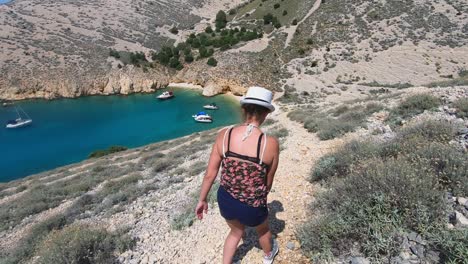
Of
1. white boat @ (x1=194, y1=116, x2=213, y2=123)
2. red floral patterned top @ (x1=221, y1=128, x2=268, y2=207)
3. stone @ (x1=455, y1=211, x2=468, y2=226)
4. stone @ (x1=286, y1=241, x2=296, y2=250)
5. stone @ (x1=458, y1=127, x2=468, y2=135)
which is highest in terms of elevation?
red floral patterned top @ (x1=221, y1=128, x2=268, y2=207)

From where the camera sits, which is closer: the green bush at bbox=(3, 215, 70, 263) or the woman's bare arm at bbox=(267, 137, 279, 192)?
the woman's bare arm at bbox=(267, 137, 279, 192)

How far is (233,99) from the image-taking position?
42312 mm

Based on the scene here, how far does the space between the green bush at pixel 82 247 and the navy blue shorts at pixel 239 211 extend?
3175 mm

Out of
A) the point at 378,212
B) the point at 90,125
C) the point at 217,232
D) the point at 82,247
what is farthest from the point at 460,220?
the point at 90,125

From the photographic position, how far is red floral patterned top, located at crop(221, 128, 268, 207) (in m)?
3.16

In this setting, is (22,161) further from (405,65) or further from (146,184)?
(405,65)

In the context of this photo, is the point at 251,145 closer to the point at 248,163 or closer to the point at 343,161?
the point at 248,163

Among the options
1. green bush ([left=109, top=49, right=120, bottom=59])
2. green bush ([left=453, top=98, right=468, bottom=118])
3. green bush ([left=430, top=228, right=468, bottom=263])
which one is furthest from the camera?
green bush ([left=109, top=49, right=120, bottom=59])

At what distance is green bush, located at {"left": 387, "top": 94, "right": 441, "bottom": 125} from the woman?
25.8 ft

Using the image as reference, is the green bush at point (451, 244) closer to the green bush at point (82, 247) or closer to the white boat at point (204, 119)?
the green bush at point (82, 247)

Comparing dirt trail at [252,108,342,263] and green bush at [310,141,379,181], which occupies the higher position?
green bush at [310,141,379,181]

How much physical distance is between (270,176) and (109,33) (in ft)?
216

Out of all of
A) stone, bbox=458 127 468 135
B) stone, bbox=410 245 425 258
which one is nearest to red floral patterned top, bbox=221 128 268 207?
stone, bbox=410 245 425 258

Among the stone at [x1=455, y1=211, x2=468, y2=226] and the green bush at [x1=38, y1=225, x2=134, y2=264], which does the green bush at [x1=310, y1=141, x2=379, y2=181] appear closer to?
the stone at [x1=455, y1=211, x2=468, y2=226]
